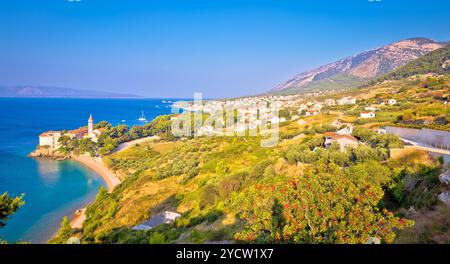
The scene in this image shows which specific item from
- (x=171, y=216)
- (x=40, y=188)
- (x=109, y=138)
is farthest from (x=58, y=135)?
(x=171, y=216)

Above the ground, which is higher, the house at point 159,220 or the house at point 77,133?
the house at point 77,133

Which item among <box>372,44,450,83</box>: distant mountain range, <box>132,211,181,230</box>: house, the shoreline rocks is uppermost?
<box>372,44,450,83</box>: distant mountain range

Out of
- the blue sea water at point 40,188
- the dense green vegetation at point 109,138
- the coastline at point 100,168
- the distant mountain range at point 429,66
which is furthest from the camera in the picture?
the distant mountain range at point 429,66

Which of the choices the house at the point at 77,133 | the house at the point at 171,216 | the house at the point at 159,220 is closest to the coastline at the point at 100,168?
the house at the point at 77,133

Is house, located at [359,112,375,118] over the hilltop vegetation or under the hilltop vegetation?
over

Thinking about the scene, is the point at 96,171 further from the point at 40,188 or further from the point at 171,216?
the point at 171,216

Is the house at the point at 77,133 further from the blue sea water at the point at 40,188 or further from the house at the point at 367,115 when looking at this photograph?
the house at the point at 367,115

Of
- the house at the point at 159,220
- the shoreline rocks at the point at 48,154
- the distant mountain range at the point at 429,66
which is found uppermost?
the distant mountain range at the point at 429,66

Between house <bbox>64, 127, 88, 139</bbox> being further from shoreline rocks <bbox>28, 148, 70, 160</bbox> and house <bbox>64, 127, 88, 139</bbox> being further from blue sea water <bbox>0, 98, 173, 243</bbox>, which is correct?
blue sea water <bbox>0, 98, 173, 243</bbox>

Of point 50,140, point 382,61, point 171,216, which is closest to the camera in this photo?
point 171,216

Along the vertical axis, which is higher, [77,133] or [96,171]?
[77,133]

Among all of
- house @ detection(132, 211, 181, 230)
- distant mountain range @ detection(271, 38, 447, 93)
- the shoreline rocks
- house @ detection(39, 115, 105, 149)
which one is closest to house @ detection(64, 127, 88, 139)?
house @ detection(39, 115, 105, 149)

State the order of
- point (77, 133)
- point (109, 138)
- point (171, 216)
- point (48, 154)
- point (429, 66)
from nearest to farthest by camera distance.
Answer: point (171, 216), point (48, 154), point (109, 138), point (77, 133), point (429, 66)

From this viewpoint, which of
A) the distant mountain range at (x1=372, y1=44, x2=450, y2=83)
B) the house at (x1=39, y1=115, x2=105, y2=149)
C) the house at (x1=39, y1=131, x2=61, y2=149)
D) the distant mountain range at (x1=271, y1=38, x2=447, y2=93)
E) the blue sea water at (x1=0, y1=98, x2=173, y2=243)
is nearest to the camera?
the blue sea water at (x1=0, y1=98, x2=173, y2=243)
